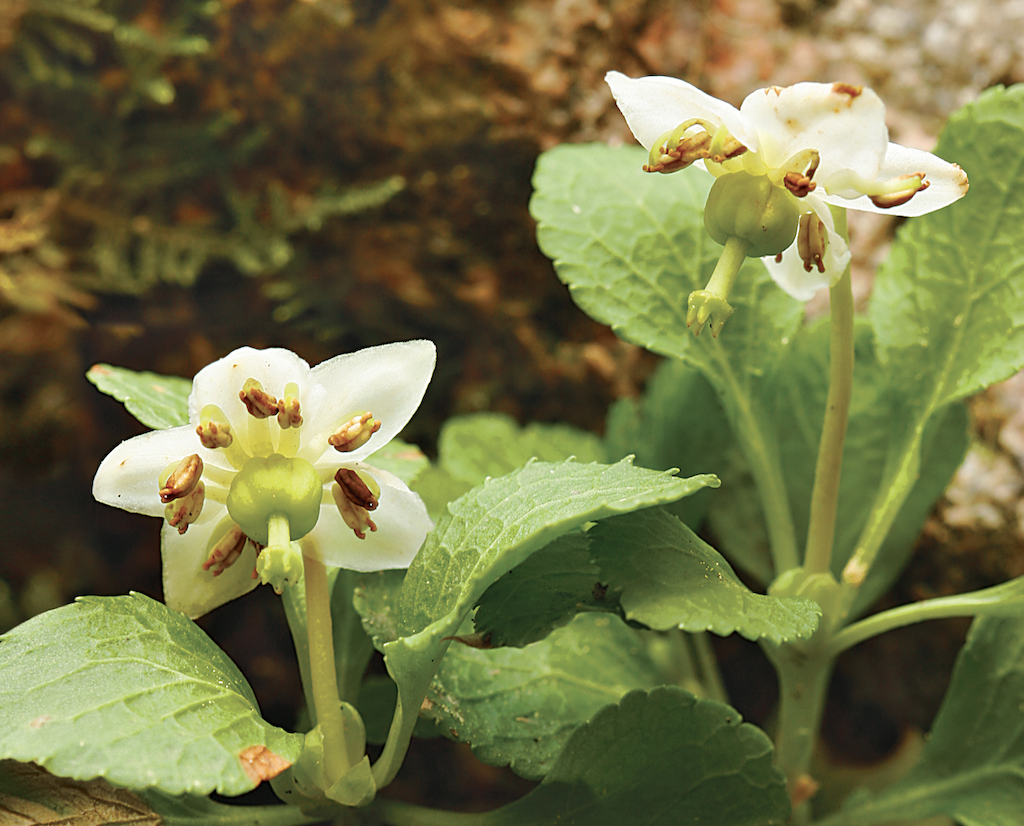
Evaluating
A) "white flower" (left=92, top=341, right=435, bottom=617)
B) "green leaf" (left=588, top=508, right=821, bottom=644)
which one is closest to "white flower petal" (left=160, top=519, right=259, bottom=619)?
"white flower" (left=92, top=341, right=435, bottom=617)

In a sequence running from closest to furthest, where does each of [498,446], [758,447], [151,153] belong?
[758,447], [498,446], [151,153]

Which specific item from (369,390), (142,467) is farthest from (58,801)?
(369,390)

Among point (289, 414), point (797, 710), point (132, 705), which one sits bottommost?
point (797, 710)

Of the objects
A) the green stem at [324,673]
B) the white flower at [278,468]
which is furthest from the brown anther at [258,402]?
the green stem at [324,673]

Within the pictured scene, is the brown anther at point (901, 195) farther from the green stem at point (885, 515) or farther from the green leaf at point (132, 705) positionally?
the green leaf at point (132, 705)

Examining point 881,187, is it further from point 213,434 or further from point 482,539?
point 213,434

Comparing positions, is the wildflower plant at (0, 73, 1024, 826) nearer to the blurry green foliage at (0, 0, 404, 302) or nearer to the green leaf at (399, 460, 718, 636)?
the green leaf at (399, 460, 718, 636)

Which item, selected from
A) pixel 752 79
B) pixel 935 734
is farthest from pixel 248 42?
pixel 935 734
